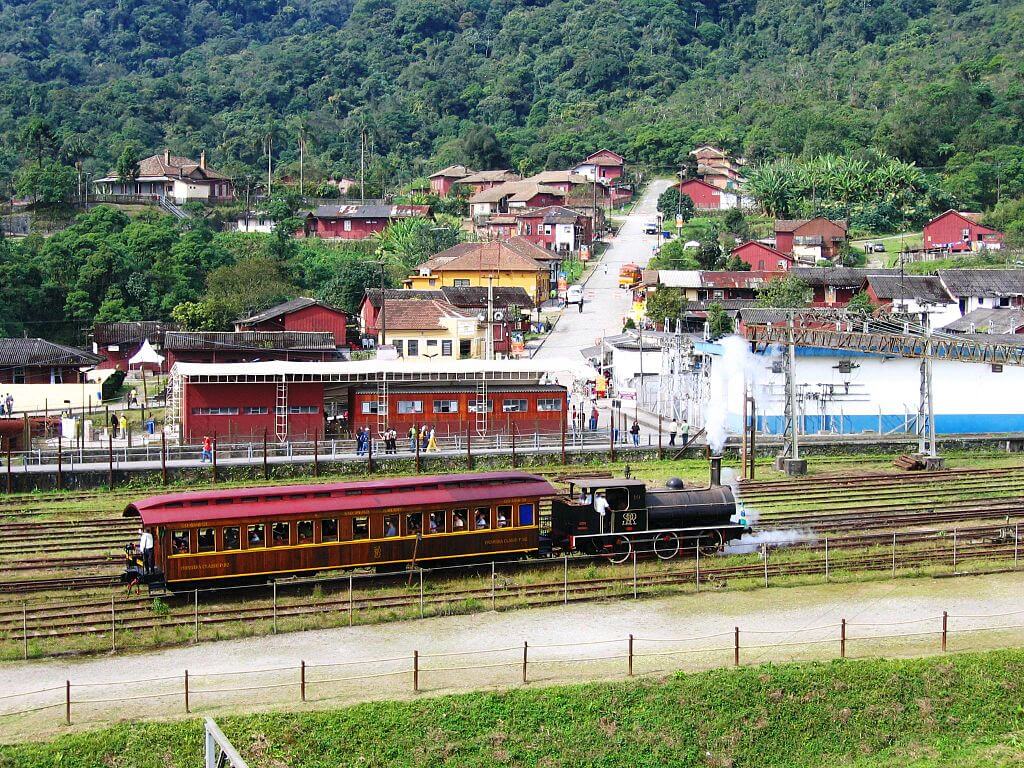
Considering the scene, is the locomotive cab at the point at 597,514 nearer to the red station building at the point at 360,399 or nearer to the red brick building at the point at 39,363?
the red station building at the point at 360,399

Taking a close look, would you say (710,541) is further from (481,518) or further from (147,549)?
(147,549)

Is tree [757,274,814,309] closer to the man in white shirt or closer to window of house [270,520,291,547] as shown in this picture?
window of house [270,520,291,547]

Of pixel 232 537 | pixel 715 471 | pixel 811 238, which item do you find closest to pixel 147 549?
pixel 232 537

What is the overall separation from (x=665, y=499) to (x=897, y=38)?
158228mm

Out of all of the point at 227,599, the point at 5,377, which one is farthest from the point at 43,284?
the point at 227,599

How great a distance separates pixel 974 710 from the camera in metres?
20.6

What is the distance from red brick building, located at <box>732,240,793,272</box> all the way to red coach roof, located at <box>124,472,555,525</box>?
57850 mm

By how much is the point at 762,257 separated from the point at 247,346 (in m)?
42.4

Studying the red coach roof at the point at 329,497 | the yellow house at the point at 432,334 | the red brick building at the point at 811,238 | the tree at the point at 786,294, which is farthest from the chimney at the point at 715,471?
the red brick building at the point at 811,238

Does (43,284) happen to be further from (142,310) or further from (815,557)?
(815,557)

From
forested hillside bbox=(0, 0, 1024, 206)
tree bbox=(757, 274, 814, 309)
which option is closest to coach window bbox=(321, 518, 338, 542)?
tree bbox=(757, 274, 814, 309)

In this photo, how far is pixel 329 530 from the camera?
24859 millimetres

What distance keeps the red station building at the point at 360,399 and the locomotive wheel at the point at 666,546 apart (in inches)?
611

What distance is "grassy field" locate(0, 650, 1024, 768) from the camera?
1789cm
